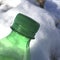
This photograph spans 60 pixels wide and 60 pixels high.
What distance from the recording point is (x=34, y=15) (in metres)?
1.17

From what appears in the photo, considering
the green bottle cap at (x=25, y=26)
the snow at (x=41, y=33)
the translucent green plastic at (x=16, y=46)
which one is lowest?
the translucent green plastic at (x=16, y=46)

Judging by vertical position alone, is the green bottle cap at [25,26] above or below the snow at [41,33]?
below

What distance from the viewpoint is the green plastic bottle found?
40 cm

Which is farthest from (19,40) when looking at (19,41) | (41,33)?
(41,33)

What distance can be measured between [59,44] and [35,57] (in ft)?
1.05

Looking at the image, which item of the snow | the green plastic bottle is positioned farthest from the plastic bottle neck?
the snow

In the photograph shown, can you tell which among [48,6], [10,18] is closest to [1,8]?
[10,18]

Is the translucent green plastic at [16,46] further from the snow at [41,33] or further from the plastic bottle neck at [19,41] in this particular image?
the snow at [41,33]

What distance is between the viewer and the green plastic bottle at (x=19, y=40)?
0.40 m

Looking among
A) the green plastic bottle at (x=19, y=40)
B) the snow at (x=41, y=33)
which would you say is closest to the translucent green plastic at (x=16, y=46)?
the green plastic bottle at (x=19, y=40)

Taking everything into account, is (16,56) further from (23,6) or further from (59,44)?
(23,6)

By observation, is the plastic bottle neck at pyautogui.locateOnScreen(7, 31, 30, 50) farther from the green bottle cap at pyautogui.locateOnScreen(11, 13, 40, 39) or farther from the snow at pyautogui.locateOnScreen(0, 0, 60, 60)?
the snow at pyautogui.locateOnScreen(0, 0, 60, 60)

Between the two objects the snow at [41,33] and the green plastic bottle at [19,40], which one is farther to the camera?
the snow at [41,33]

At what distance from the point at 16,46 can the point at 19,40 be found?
0.01 m
